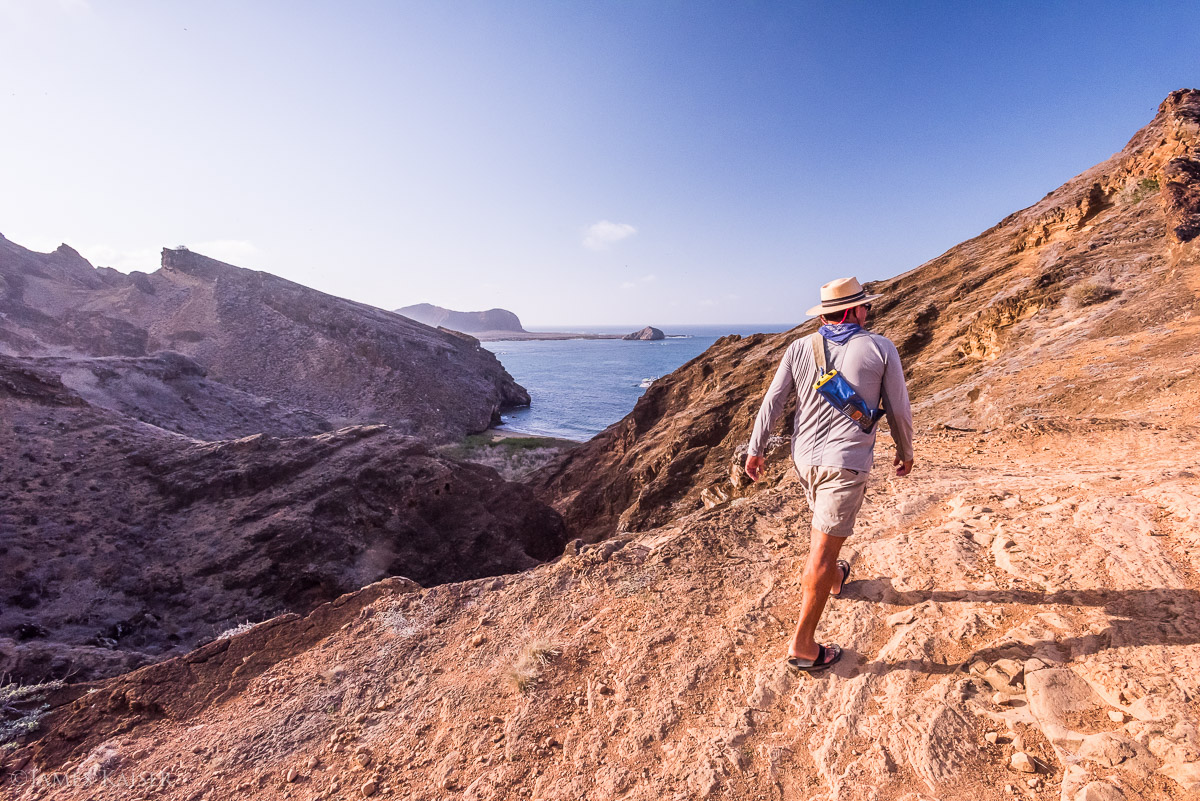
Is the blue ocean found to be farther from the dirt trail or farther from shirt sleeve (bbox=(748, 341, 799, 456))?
shirt sleeve (bbox=(748, 341, 799, 456))

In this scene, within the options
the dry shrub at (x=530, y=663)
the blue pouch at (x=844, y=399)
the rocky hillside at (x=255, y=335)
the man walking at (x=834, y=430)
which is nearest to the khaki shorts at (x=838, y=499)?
the man walking at (x=834, y=430)

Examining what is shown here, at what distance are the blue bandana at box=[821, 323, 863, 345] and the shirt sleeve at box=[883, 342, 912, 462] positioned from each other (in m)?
0.24

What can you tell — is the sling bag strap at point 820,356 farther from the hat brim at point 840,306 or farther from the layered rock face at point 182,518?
the layered rock face at point 182,518

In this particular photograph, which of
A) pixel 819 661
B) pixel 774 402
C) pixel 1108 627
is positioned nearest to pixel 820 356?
pixel 774 402

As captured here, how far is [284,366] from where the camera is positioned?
3706 centimetres

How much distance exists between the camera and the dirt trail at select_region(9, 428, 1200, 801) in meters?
2.44

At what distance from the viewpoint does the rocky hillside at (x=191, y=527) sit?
7148mm

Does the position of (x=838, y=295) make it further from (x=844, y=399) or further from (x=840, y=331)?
(x=844, y=399)

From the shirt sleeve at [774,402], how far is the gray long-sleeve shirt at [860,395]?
0.07m

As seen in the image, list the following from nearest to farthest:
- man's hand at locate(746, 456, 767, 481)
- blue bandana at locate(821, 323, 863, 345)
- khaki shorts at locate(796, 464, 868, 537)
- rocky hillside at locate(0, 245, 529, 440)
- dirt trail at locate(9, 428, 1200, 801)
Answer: dirt trail at locate(9, 428, 1200, 801)
khaki shorts at locate(796, 464, 868, 537)
blue bandana at locate(821, 323, 863, 345)
man's hand at locate(746, 456, 767, 481)
rocky hillside at locate(0, 245, 529, 440)

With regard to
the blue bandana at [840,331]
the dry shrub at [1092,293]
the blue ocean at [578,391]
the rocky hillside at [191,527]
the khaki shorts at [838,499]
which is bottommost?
the blue ocean at [578,391]

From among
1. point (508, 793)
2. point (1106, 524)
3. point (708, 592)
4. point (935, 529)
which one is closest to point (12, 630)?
point (508, 793)

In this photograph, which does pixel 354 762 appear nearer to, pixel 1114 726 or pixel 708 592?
pixel 708 592

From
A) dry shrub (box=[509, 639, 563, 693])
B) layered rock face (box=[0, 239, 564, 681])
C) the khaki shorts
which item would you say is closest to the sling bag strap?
the khaki shorts
